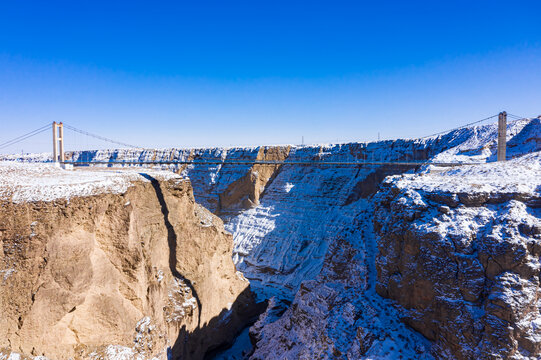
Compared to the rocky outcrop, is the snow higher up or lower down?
higher up

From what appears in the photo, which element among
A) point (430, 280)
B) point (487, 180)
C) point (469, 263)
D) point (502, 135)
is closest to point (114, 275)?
point (430, 280)

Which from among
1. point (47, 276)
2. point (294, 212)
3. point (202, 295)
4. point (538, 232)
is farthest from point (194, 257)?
point (294, 212)

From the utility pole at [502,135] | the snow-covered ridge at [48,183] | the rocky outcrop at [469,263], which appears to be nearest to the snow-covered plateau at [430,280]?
the rocky outcrop at [469,263]

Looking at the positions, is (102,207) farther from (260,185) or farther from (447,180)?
(260,185)

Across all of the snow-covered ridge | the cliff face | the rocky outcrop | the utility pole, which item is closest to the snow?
the rocky outcrop

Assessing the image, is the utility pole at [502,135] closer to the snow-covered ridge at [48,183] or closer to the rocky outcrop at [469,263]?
the rocky outcrop at [469,263]

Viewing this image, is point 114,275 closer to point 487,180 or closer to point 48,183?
point 48,183

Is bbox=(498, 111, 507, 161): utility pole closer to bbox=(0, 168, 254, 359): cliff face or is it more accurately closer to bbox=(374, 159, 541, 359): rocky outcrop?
bbox=(374, 159, 541, 359): rocky outcrop
